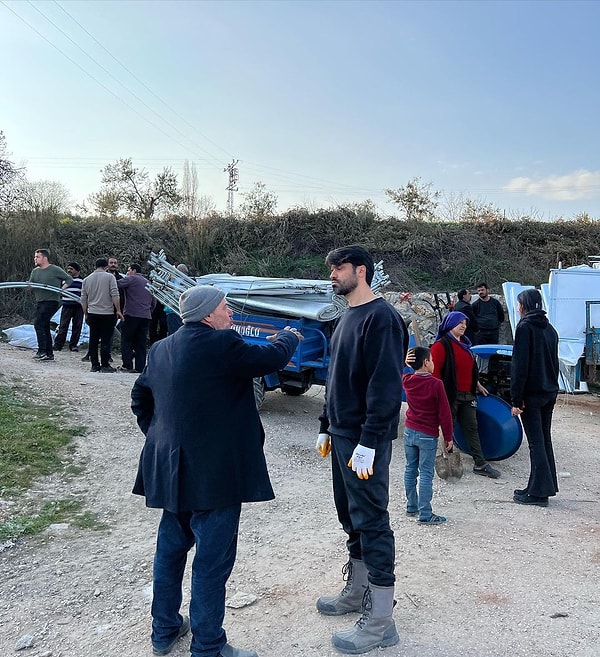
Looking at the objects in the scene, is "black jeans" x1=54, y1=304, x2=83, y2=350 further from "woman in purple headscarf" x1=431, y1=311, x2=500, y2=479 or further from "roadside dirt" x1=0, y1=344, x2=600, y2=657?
"woman in purple headscarf" x1=431, y1=311, x2=500, y2=479

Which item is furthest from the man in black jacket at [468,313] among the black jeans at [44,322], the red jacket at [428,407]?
the black jeans at [44,322]

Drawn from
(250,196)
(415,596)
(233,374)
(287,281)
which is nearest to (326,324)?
(287,281)

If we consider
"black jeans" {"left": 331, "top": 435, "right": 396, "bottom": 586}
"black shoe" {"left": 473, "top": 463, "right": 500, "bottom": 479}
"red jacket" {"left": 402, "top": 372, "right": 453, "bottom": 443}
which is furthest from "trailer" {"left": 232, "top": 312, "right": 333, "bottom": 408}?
"black jeans" {"left": 331, "top": 435, "right": 396, "bottom": 586}

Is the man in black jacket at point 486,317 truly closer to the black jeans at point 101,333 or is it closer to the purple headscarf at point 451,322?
the purple headscarf at point 451,322

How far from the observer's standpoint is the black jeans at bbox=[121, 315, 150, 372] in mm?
10242

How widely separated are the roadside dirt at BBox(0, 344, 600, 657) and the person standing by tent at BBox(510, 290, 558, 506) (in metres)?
0.26

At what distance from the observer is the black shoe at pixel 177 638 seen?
2.92m

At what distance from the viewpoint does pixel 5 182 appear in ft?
62.4

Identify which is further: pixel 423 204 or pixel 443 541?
pixel 423 204

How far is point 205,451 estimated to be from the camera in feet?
8.93

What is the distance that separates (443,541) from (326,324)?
375cm

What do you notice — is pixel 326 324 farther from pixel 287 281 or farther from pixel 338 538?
pixel 338 538

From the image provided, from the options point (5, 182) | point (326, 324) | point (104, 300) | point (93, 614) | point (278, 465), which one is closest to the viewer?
point (93, 614)

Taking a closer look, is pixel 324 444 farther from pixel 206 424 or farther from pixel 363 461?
pixel 206 424
